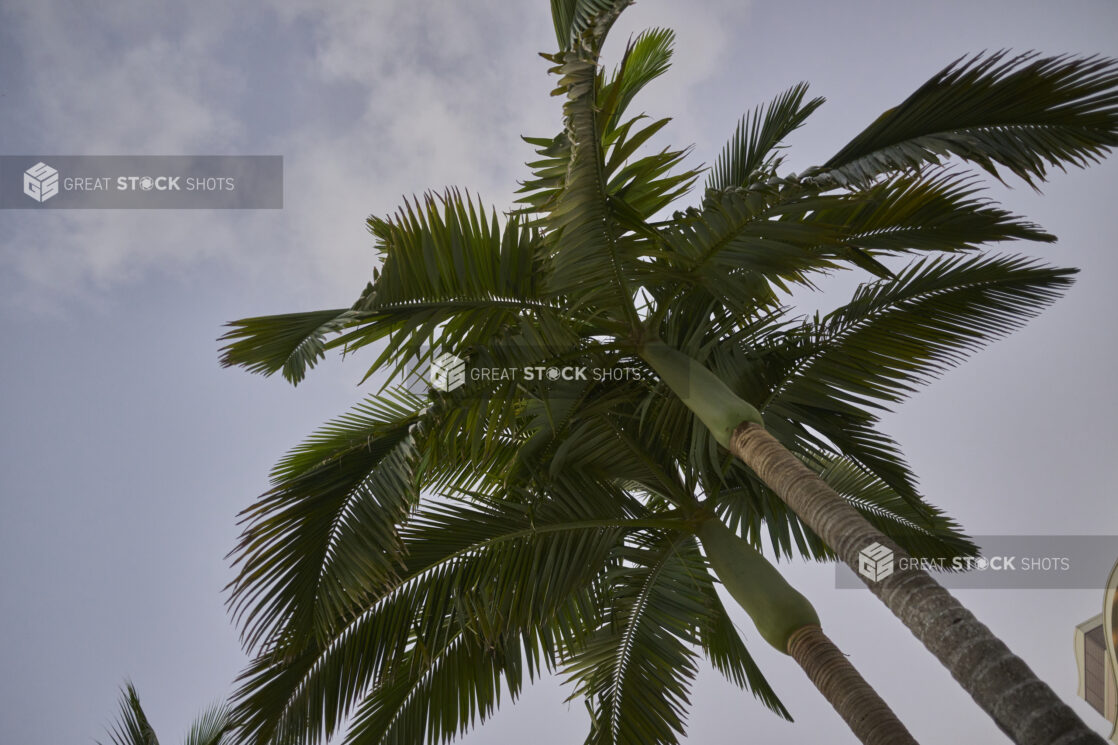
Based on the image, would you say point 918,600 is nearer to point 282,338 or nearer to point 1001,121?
point 1001,121

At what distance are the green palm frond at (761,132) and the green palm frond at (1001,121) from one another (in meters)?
1.70

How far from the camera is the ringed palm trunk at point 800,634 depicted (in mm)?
3135

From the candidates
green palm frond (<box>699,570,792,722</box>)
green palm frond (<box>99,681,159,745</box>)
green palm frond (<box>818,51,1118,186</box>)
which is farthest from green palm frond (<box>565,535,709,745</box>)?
green palm frond (<box>99,681,159,745</box>)

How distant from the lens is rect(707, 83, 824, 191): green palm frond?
5.71m

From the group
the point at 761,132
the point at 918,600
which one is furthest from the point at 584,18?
the point at 761,132

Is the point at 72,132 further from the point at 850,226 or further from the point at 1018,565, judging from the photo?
the point at 1018,565

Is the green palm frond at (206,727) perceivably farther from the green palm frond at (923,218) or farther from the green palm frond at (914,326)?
the green palm frond at (923,218)

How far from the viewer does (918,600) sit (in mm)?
2805

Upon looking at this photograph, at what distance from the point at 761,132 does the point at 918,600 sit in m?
4.00

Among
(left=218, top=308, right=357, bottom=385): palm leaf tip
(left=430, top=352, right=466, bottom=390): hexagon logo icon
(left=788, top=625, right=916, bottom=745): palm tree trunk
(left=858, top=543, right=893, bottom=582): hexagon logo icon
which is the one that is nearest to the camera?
(left=858, top=543, right=893, bottom=582): hexagon logo icon

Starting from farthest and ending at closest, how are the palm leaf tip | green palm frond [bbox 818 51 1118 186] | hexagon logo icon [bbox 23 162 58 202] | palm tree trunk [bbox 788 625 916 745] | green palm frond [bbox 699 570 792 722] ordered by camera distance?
hexagon logo icon [bbox 23 162 58 202] < green palm frond [bbox 699 570 792 722] < the palm leaf tip < green palm frond [bbox 818 51 1118 186] < palm tree trunk [bbox 788 625 916 745]

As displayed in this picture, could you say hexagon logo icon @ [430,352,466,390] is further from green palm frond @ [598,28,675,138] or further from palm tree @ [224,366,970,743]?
green palm frond @ [598,28,675,138]

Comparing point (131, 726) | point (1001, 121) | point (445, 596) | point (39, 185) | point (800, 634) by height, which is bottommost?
point (131, 726)

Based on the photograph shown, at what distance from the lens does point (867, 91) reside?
21031 mm
